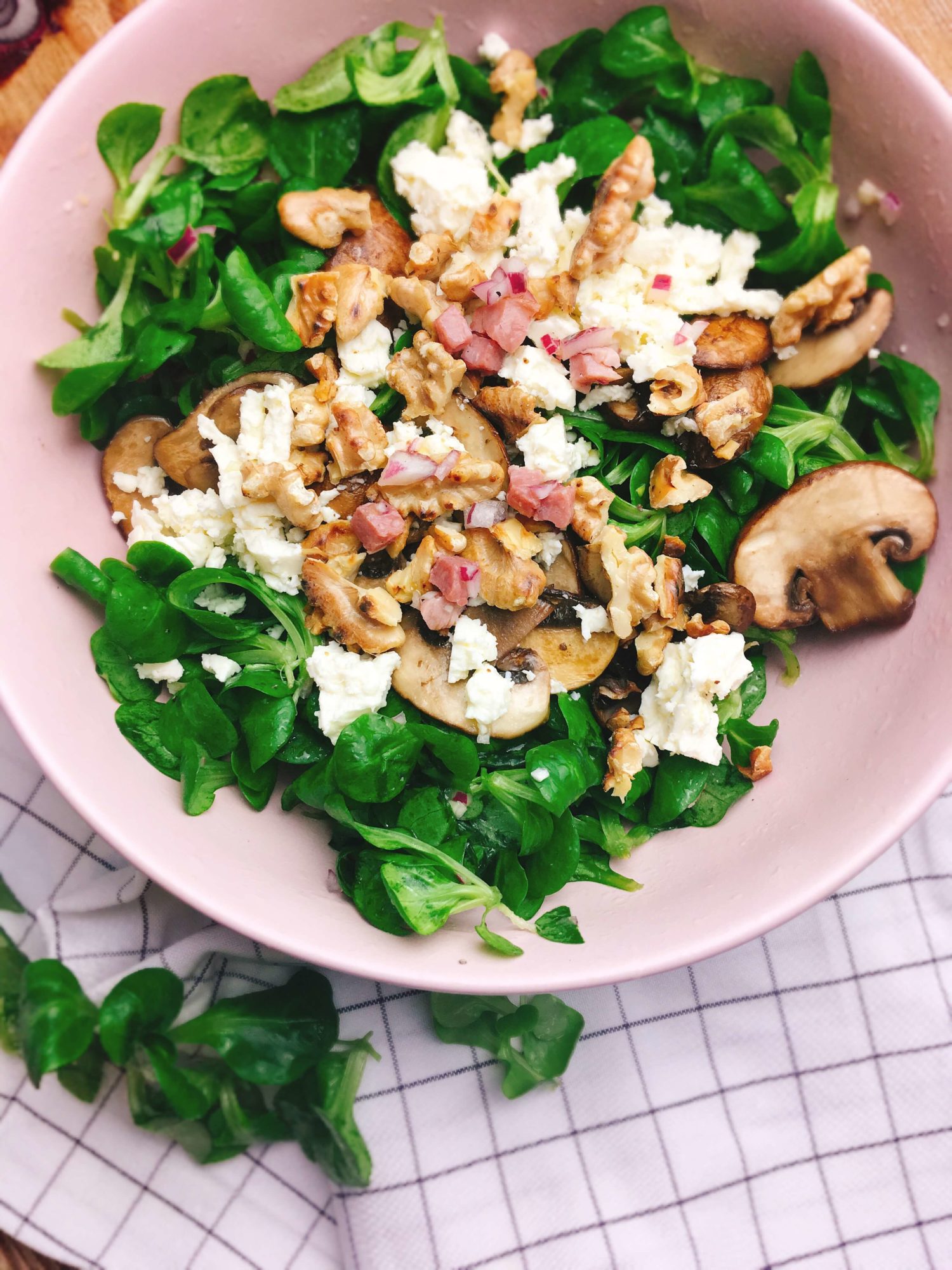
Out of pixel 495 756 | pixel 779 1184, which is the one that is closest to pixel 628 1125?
pixel 779 1184

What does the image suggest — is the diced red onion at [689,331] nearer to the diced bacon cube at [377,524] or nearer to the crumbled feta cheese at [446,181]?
the crumbled feta cheese at [446,181]

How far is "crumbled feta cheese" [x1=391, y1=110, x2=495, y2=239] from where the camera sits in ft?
5.27

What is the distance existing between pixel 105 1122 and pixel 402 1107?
1.97ft

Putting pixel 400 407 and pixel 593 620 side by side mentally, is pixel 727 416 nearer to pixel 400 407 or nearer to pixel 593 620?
pixel 593 620

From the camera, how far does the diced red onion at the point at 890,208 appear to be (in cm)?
165

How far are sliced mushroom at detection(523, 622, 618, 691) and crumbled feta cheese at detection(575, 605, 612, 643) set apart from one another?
0.05 ft

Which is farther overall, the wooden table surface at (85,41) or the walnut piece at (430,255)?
the wooden table surface at (85,41)

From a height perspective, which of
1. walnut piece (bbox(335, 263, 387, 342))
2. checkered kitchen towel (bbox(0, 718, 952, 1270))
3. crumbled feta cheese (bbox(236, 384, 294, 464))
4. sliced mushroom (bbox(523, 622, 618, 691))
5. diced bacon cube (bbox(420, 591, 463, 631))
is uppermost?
walnut piece (bbox(335, 263, 387, 342))

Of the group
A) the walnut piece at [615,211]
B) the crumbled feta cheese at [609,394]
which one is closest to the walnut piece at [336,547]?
the crumbled feta cheese at [609,394]

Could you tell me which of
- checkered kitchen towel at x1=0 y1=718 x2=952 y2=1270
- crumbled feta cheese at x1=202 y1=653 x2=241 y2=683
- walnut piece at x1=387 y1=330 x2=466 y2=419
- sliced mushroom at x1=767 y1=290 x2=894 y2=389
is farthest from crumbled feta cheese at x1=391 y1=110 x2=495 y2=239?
checkered kitchen towel at x1=0 y1=718 x2=952 y2=1270

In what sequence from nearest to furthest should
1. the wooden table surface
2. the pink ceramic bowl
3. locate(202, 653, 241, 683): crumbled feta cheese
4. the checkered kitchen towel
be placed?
the pink ceramic bowl → locate(202, 653, 241, 683): crumbled feta cheese → the wooden table surface → the checkered kitchen towel

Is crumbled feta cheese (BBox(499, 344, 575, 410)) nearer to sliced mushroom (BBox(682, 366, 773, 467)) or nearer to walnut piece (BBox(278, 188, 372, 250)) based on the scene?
sliced mushroom (BBox(682, 366, 773, 467))

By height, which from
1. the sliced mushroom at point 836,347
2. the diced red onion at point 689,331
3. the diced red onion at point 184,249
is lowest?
the sliced mushroom at point 836,347

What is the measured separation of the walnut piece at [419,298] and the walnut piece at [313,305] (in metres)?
0.10
